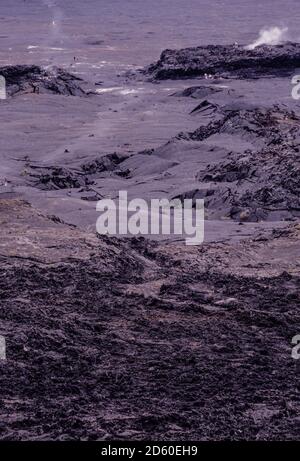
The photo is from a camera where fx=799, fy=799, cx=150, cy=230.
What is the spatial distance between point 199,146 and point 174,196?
2.77m

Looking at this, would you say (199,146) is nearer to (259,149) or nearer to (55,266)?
(259,149)

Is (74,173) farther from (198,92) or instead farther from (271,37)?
(271,37)

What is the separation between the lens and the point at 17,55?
992 inches

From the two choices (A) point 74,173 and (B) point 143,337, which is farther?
(A) point 74,173

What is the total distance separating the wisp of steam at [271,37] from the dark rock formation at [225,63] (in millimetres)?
1641

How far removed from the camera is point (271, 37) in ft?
→ 89.1

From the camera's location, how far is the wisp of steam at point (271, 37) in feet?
84.9

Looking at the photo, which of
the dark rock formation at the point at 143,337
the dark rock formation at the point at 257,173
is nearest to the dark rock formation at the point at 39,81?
the dark rock formation at the point at 257,173

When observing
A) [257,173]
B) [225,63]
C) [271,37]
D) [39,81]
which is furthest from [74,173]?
[271,37]

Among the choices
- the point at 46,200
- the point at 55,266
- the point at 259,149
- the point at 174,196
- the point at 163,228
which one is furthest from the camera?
the point at 259,149

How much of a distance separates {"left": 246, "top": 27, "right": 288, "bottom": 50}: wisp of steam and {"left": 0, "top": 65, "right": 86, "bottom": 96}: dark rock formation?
7.13m

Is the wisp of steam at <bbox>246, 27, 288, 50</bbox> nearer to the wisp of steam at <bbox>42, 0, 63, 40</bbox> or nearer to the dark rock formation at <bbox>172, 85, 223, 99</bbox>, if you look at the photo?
the dark rock formation at <bbox>172, 85, 223, 99</bbox>

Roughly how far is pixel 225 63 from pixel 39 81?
19.0ft
